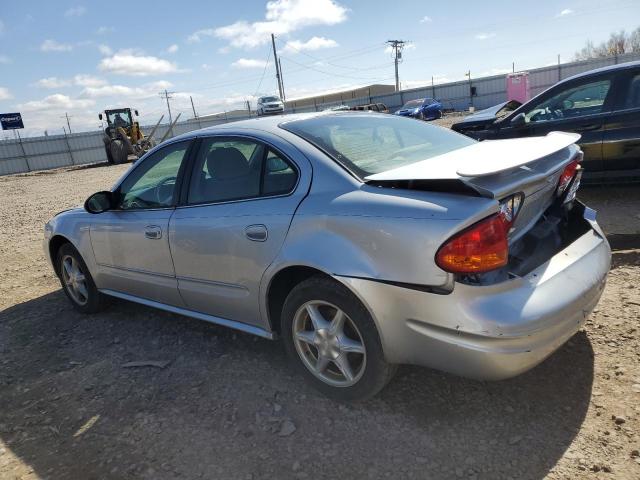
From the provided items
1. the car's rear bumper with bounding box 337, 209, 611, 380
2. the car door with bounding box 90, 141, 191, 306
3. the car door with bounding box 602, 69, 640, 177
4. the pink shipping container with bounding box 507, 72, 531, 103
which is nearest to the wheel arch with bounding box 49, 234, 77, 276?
the car door with bounding box 90, 141, 191, 306

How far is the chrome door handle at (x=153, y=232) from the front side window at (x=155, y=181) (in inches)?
6.6

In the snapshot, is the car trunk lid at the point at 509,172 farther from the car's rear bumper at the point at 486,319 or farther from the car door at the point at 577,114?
the car door at the point at 577,114

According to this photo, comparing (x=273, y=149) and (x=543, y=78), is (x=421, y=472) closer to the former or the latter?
(x=273, y=149)

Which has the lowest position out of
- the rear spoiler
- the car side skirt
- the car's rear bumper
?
the car side skirt

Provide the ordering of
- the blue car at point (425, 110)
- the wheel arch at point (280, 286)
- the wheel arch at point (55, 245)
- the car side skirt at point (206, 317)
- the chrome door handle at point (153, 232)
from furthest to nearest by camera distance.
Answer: the blue car at point (425, 110), the wheel arch at point (55, 245), the chrome door handle at point (153, 232), the car side skirt at point (206, 317), the wheel arch at point (280, 286)

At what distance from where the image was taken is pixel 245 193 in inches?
118

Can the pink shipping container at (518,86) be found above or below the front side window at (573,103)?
above

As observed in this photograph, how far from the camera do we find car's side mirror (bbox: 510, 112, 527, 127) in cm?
641

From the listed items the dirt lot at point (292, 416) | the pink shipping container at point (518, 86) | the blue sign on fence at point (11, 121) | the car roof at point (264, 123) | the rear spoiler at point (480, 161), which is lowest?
the dirt lot at point (292, 416)

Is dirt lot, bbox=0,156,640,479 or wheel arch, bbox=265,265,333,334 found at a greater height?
wheel arch, bbox=265,265,333,334

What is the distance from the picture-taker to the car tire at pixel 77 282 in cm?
439

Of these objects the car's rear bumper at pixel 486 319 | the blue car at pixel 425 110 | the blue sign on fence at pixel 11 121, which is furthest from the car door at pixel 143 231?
the blue sign on fence at pixel 11 121

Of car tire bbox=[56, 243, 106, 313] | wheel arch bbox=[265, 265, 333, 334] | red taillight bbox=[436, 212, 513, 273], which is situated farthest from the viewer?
car tire bbox=[56, 243, 106, 313]

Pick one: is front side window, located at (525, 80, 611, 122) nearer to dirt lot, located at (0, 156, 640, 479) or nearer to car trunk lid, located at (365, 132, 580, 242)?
dirt lot, located at (0, 156, 640, 479)
